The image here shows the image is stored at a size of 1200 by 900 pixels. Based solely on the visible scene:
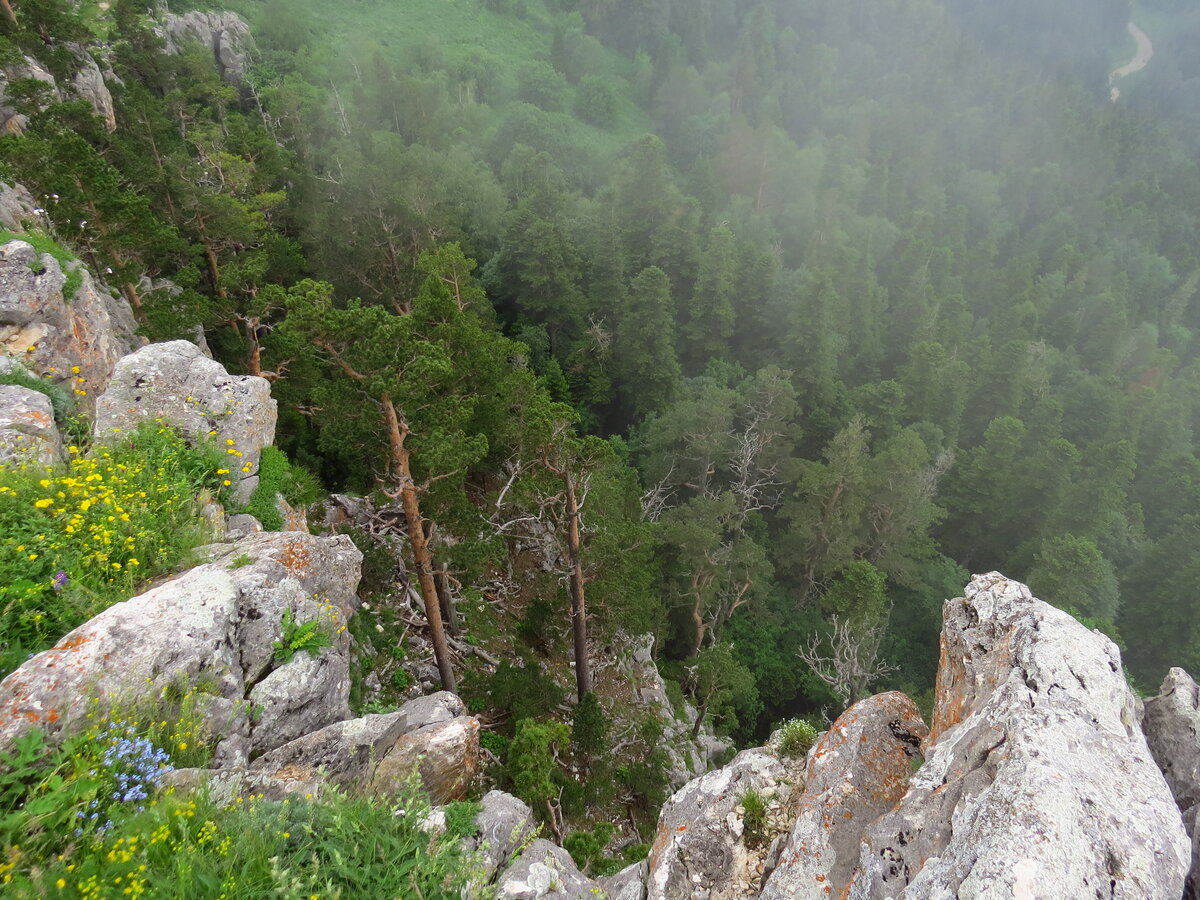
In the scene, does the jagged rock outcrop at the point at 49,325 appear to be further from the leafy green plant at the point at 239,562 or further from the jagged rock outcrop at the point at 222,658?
the jagged rock outcrop at the point at 222,658

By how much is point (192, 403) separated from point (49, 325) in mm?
3046

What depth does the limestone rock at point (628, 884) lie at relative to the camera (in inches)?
282

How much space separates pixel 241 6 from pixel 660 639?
2970 inches

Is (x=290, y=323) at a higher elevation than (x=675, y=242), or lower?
higher

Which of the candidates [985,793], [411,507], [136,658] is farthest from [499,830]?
[411,507]

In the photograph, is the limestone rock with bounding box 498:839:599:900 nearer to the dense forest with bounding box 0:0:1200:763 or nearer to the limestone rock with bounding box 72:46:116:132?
the dense forest with bounding box 0:0:1200:763

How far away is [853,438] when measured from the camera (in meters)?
28.7

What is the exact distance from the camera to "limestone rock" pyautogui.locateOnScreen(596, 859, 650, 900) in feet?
23.5

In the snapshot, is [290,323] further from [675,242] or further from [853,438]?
[675,242]

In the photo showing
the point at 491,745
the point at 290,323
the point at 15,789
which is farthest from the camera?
the point at 491,745

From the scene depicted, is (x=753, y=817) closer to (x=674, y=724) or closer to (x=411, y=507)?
(x=411, y=507)

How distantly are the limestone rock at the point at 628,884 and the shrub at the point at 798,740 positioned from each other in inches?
90.1

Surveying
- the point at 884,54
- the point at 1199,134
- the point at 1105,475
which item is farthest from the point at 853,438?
the point at 1199,134

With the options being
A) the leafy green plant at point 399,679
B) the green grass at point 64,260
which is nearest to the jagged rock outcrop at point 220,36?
the green grass at point 64,260
